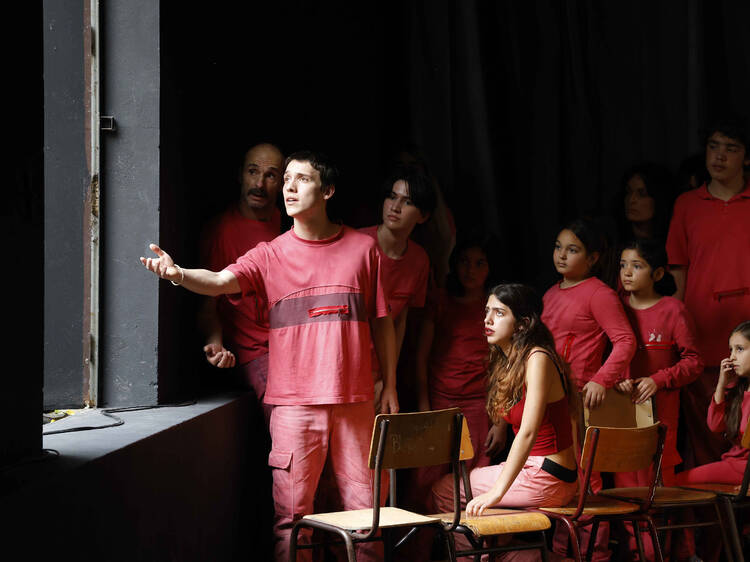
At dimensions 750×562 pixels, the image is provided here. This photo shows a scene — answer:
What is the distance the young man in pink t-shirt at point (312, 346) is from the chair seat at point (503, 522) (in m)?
0.42

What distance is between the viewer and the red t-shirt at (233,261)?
355cm

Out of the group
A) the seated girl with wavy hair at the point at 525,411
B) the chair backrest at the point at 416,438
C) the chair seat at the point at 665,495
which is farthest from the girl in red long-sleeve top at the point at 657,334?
the chair backrest at the point at 416,438

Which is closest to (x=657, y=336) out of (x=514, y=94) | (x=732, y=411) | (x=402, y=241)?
(x=732, y=411)

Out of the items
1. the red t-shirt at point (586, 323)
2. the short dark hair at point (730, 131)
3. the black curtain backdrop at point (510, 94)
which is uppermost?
the black curtain backdrop at point (510, 94)

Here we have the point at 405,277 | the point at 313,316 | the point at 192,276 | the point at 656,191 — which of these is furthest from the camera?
the point at 656,191

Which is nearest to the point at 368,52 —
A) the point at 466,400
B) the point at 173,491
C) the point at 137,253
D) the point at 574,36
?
the point at 574,36

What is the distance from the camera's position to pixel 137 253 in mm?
3062

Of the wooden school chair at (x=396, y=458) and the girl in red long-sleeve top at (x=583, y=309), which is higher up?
the girl in red long-sleeve top at (x=583, y=309)

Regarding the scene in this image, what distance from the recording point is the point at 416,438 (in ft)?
9.11

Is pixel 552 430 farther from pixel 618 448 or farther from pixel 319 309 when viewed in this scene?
pixel 319 309

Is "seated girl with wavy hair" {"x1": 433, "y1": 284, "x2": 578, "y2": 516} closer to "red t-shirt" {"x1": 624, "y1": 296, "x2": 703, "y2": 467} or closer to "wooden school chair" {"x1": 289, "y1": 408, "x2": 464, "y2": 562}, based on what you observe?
"wooden school chair" {"x1": 289, "y1": 408, "x2": 464, "y2": 562}

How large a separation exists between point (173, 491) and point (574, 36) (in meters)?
4.08

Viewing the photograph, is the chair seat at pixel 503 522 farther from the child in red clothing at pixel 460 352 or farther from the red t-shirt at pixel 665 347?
the red t-shirt at pixel 665 347

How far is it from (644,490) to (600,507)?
0.43 m
